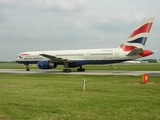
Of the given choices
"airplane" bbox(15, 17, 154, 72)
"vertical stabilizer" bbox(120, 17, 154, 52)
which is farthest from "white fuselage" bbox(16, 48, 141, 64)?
"vertical stabilizer" bbox(120, 17, 154, 52)

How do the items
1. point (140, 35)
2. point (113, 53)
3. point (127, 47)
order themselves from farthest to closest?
1. point (113, 53)
2. point (127, 47)
3. point (140, 35)

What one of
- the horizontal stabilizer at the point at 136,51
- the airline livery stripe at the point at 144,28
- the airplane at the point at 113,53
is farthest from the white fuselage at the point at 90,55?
the airline livery stripe at the point at 144,28

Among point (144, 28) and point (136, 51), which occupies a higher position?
point (144, 28)

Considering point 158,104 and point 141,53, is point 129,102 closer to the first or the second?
point 158,104

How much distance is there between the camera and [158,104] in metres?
9.09

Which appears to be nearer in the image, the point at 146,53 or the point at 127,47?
the point at 146,53

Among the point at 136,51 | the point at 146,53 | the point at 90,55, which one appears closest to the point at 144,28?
the point at 146,53

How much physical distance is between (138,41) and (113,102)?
1024 inches

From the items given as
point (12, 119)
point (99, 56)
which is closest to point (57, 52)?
point (99, 56)

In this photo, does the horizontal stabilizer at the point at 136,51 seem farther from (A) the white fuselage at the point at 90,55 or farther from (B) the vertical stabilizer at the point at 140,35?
(B) the vertical stabilizer at the point at 140,35

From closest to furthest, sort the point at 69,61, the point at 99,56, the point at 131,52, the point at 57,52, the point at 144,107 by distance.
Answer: the point at 144,107 → the point at 131,52 → the point at 99,56 → the point at 69,61 → the point at 57,52

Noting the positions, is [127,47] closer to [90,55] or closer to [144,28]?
[144,28]

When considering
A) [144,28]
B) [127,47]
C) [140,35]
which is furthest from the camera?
[127,47]

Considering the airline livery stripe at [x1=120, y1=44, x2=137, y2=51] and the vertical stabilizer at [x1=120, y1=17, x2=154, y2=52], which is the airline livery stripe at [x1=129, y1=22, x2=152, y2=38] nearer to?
the vertical stabilizer at [x1=120, y1=17, x2=154, y2=52]
